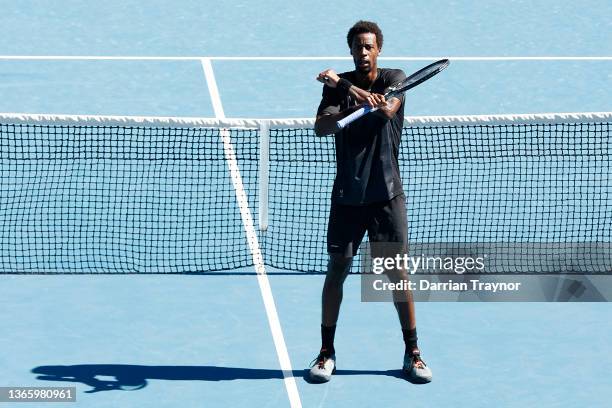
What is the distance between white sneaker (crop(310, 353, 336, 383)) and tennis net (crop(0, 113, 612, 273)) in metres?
2.27

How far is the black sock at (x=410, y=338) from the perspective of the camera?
982 cm

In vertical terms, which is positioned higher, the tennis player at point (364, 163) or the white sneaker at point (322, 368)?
the tennis player at point (364, 163)

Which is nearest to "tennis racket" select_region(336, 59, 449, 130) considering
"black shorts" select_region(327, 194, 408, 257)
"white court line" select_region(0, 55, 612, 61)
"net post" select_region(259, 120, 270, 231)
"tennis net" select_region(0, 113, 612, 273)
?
"black shorts" select_region(327, 194, 408, 257)

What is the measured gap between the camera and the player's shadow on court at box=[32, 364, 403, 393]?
32.2ft

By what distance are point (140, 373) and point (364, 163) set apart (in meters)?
2.21

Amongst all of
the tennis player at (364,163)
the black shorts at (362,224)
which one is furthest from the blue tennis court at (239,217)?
the black shorts at (362,224)

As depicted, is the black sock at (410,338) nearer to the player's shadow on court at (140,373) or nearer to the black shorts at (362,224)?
the player's shadow on court at (140,373)

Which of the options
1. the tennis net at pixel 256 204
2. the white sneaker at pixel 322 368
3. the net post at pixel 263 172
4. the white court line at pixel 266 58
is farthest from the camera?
the white court line at pixel 266 58

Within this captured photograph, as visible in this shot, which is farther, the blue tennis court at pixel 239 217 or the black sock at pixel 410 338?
the blue tennis court at pixel 239 217

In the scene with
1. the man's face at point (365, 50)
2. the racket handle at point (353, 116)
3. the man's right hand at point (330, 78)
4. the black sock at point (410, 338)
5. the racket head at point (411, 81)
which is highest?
the man's face at point (365, 50)

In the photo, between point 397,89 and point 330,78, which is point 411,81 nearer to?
point 397,89

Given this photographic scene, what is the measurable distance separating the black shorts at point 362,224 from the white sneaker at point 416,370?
32.0 inches

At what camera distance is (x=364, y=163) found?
954cm

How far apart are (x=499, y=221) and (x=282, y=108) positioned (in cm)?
436
